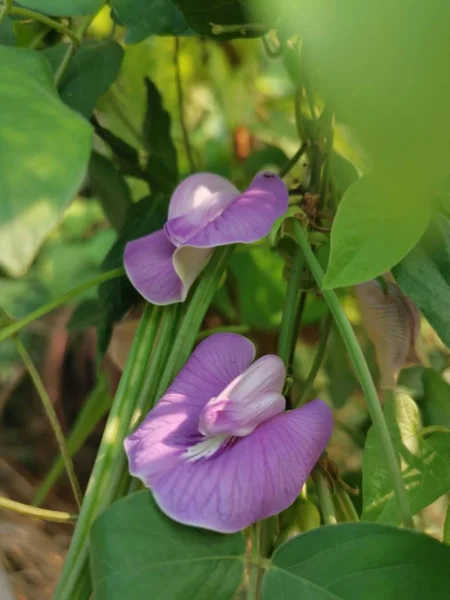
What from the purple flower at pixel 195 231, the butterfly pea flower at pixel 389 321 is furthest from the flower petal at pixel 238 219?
the butterfly pea flower at pixel 389 321

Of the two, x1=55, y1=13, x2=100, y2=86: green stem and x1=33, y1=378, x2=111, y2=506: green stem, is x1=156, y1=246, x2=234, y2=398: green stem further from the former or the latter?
x1=33, y1=378, x2=111, y2=506: green stem

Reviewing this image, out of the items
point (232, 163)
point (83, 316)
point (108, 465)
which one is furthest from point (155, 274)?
point (232, 163)

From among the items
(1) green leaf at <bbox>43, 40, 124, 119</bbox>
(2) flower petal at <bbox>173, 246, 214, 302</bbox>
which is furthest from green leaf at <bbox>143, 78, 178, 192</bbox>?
(2) flower petal at <bbox>173, 246, 214, 302</bbox>

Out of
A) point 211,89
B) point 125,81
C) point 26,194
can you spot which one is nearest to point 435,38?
point 26,194

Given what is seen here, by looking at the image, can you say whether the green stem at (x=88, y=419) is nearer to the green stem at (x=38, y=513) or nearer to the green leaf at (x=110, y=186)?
the green leaf at (x=110, y=186)

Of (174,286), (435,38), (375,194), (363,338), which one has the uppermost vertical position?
(435,38)

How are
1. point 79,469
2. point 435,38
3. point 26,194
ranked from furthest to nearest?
point 79,469, point 26,194, point 435,38

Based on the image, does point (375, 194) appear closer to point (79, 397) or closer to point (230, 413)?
point (230, 413)

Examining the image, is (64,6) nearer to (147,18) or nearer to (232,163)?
(147,18)
